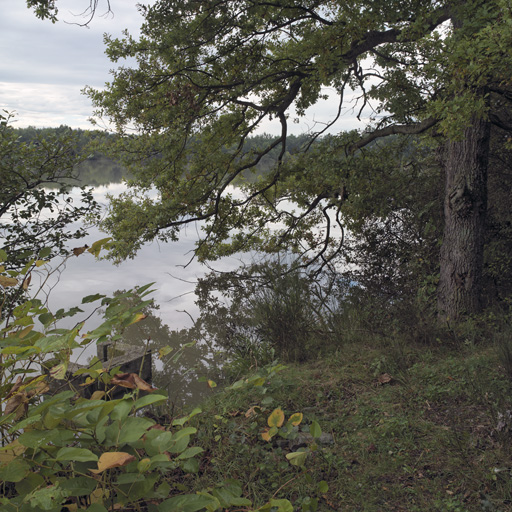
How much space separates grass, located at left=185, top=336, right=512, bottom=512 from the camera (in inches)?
110

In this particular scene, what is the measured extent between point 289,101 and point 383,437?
630 centimetres

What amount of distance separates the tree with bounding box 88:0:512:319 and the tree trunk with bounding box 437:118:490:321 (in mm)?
14

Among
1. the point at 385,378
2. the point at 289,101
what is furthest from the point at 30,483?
the point at 289,101

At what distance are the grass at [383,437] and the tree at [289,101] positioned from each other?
2332mm

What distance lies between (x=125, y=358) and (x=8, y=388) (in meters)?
3.60

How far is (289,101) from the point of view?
811 centimetres

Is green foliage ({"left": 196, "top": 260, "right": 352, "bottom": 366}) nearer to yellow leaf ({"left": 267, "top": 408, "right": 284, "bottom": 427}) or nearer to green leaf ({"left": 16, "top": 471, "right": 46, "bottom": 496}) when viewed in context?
yellow leaf ({"left": 267, "top": 408, "right": 284, "bottom": 427})

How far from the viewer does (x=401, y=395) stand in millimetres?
3900

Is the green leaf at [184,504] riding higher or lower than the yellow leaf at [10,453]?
lower

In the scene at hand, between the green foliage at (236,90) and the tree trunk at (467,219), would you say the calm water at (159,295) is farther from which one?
the tree trunk at (467,219)

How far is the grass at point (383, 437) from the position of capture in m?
A: 2.79

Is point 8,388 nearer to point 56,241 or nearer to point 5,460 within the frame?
point 5,460

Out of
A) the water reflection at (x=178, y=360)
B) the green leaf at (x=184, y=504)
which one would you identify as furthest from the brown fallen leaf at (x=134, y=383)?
the water reflection at (x=178, y=360)

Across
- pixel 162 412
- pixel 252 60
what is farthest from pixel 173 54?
pixel 162 412
